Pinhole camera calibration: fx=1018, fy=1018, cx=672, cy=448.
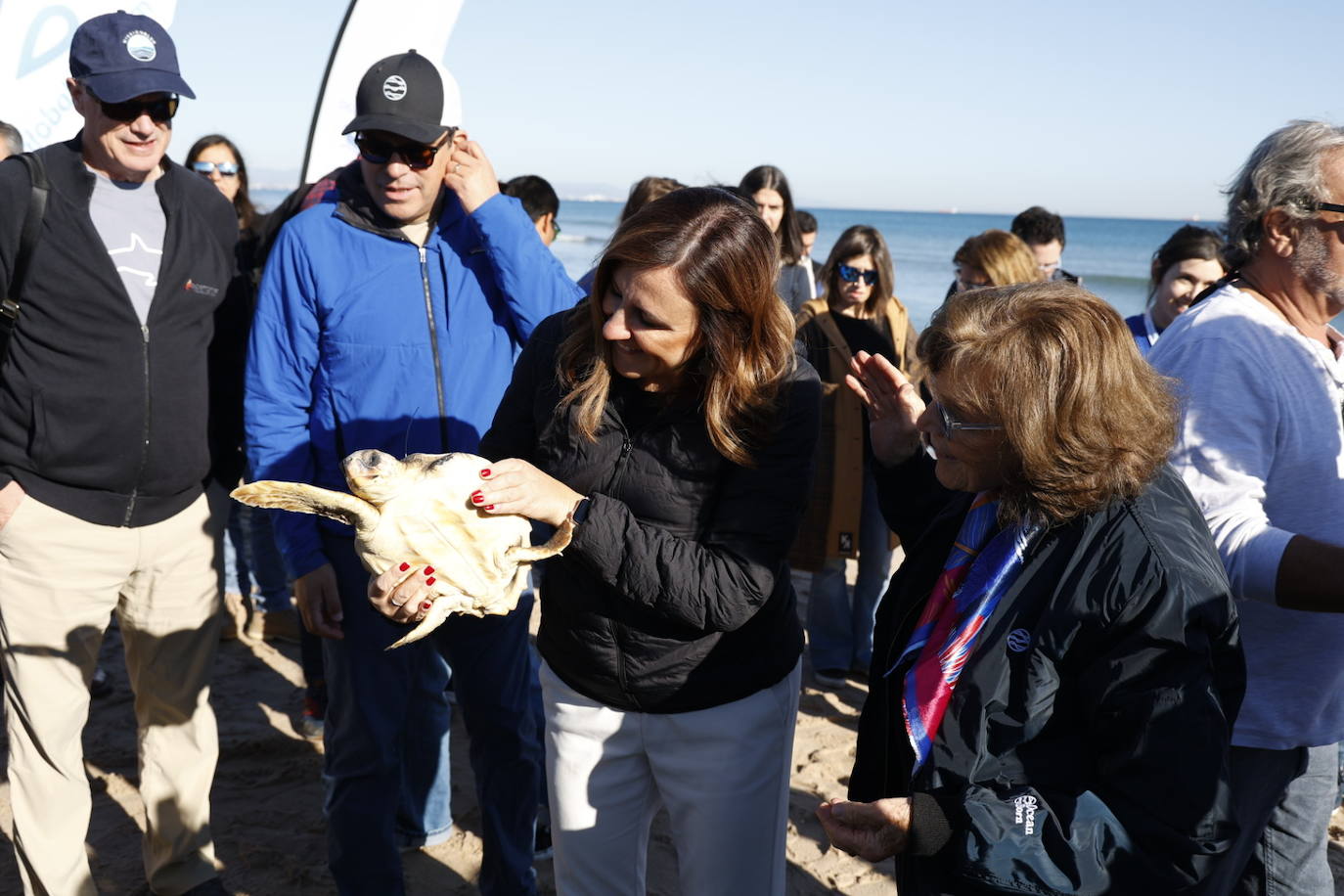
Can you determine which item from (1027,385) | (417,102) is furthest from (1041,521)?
(417,102)

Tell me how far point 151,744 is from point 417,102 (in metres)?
2.11

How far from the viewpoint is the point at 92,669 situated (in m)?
3.07

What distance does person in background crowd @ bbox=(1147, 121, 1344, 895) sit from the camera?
2109 millimetres

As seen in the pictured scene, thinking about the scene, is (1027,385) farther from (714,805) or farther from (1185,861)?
(714,805)

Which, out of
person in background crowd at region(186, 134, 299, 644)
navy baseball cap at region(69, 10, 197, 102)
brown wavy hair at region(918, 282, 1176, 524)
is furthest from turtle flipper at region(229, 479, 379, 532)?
person in background crowd at region(186, 134, 299, 644)

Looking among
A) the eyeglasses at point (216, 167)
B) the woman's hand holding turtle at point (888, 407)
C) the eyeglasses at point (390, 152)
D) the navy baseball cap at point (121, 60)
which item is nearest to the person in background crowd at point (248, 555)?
the eyeglasses at point (216, 167)

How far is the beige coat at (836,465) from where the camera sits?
4.83 metres

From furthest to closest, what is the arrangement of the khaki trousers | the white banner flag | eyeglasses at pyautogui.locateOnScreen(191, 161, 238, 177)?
1. the white banner flag
2. eyeglasses at pyautogui.locateOnScreen(191, 161, 238, 177)
3. the khaki trousers

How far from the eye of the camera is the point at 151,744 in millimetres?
3158

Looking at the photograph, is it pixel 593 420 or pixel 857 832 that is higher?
pixel 593 420

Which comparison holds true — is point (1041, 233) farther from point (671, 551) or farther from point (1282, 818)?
point (671, 551)

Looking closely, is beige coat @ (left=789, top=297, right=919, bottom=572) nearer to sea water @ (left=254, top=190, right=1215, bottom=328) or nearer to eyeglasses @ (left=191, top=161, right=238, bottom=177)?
eyeglasses @ (left=191, top=161, right=238, bottom=177)

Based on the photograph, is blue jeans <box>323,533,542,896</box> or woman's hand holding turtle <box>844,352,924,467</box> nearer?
woman's hand holding turtle <box>844,352,924,467</box>

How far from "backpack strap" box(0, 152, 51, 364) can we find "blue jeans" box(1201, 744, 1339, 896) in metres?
3.26
